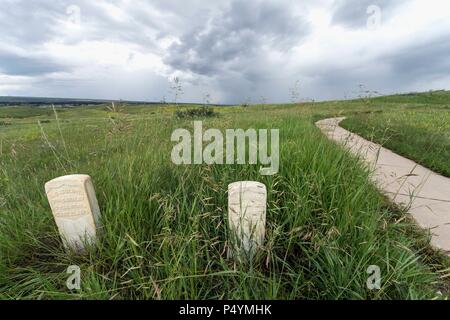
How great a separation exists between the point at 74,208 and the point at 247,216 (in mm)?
1294

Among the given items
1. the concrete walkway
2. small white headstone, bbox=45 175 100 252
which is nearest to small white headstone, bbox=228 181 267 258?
small white headstone, bbox=45 175 100 252

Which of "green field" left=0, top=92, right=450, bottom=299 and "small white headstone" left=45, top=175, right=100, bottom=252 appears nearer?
"green field" left=0, top=92, right=450, bottom=299

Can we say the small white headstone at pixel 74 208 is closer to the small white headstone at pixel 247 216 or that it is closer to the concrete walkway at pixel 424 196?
the small white headstone at pixel 247 216

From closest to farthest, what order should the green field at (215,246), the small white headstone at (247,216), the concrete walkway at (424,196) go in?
the green field at (215,246), the small white headstone at (247,216), the concrete walkway at (424,196)

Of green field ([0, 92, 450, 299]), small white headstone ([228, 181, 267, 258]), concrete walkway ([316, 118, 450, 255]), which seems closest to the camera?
green field ([0, 92, 450, 299])

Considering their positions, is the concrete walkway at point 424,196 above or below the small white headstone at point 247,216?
below

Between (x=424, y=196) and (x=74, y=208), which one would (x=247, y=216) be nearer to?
(x=74, y=208)

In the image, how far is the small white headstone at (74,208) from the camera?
1948mm

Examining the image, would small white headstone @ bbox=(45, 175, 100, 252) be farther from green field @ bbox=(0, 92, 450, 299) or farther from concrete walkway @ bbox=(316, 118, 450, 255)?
concrete walkway @ bbox=(316, 118, 450, 255)

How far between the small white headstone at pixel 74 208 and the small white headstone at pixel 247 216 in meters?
1.05

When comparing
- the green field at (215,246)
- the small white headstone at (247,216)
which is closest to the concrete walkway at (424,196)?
the green field at (215,246)

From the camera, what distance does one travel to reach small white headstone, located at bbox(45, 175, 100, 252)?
1.95 metres

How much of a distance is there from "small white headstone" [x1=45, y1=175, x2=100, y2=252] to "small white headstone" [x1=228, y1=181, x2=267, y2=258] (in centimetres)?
105

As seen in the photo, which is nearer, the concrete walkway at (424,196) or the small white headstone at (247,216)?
the small white headstone at (247,216)
